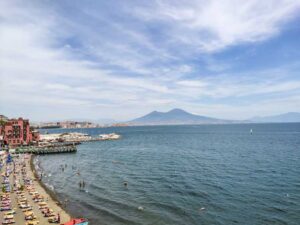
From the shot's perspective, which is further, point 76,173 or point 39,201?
point 76,173

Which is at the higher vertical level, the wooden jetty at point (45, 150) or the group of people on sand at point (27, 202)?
the wooden jetty at point (45, 150)

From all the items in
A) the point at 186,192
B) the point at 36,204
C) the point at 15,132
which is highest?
the point at 15,132

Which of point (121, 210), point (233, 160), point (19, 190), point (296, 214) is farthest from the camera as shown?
point (233, 160)

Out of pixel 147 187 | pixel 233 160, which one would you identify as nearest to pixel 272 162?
pixel 233 160

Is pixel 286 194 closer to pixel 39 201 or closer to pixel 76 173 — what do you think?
pixel 39 201

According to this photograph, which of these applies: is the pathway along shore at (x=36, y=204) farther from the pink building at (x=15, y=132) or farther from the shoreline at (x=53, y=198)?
the pink building at (x=15, y=132)

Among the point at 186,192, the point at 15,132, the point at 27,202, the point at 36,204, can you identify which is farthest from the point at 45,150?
the point at 186,192

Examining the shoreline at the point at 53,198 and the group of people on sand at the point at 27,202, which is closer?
the group of people on sand at the point at 27,202

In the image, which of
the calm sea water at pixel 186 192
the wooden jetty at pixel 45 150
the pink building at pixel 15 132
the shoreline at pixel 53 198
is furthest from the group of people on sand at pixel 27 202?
the pink building at pixel 15 132

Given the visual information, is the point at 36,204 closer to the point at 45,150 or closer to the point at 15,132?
the point at 45,150

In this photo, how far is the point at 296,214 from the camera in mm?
44125

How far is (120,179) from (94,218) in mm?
26382

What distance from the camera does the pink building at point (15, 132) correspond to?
141125mm

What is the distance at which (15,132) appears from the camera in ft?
477
